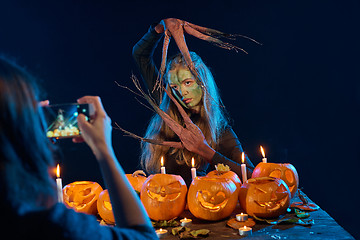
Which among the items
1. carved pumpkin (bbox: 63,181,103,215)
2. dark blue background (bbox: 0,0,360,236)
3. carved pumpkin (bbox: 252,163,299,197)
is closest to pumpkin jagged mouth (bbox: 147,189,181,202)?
carved pumpkin (bbox: 63,181,103,215)

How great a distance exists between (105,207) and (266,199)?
657 millimetres

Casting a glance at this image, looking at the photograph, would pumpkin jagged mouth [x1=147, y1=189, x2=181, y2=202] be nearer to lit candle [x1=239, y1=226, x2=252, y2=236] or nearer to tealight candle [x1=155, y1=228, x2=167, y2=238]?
tealight candle [x1=155, y1=228, x2=167, y2=238]

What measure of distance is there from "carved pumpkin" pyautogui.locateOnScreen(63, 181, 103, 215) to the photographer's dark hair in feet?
2.73

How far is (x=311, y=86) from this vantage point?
3.32 metres

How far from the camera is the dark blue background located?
325 cm

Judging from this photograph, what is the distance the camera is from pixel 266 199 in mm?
1296

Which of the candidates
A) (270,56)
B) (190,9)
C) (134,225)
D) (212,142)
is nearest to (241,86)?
(270,56)

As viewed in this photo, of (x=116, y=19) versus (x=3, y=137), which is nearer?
(x=3, y=137)

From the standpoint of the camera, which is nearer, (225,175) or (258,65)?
(225,175)

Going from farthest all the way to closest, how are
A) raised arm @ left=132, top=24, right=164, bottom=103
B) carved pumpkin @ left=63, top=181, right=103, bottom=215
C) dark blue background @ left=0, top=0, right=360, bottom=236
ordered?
dark blue background @ left=0, top=0, right=360, bottom=236, raised arm @ left=132, top=24, right=164, bottom=103, carved pumpkin @ left=63, top=181, right=103, bottom=215

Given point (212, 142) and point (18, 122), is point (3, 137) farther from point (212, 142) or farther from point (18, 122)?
point (212, 142)

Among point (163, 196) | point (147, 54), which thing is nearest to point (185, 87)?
point (147, 54)

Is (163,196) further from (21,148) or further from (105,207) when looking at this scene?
(21,148)

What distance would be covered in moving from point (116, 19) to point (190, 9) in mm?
788
